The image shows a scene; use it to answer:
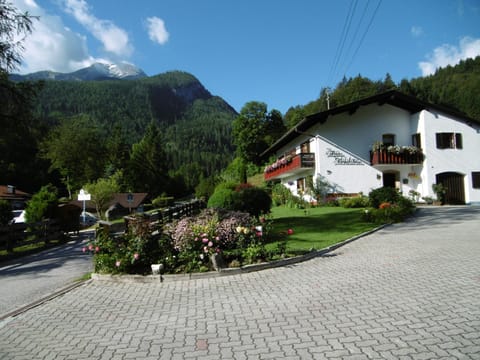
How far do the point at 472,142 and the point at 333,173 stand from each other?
1088 cm

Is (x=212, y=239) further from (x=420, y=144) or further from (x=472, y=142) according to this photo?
(x=472, y=142)

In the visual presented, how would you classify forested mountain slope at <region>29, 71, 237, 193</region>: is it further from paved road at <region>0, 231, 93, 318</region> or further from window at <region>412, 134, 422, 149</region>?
paved road at <region>0, 231, 93, 318</region>

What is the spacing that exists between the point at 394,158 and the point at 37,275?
22.2 metres

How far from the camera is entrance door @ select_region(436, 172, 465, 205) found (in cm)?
2243

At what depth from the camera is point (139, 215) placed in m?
8.42

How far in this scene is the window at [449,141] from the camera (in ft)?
75.3

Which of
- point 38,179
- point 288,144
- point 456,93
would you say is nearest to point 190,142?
point 38,179

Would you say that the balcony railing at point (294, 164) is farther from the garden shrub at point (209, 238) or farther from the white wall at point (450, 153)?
the garden shrub at point (209, 238)

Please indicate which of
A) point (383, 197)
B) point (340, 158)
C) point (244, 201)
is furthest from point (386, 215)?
point (340, 158)

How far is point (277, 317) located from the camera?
13.6 ft

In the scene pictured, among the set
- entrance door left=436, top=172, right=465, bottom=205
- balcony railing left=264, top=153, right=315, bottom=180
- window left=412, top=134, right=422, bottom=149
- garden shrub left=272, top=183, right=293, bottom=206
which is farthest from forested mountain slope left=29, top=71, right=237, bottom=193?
entrance door left=436, top=172, right=465, bottom=205

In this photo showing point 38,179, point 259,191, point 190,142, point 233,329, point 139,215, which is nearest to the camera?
point 233,329

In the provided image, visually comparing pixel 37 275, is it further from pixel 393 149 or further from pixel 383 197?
pixel 393 149

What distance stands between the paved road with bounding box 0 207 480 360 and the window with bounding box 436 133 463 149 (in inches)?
753
